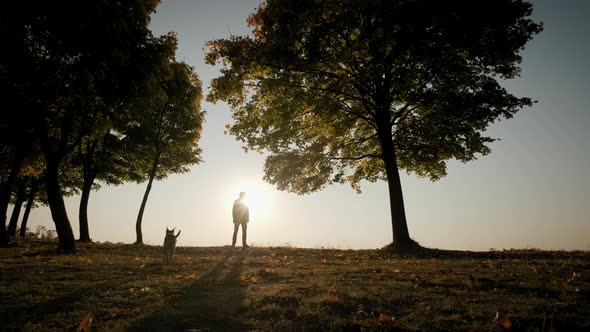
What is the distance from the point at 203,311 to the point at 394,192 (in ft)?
41.8

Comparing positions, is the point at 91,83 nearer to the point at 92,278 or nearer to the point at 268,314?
the point at 92,278

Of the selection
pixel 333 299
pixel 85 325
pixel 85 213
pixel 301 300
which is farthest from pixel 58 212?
pixel 333 299

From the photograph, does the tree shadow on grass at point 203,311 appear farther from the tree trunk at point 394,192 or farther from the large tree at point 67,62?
the tree trunk at point 394,192

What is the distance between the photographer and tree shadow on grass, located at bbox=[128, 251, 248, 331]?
4844 millimetres

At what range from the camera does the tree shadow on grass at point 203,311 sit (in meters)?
4.84

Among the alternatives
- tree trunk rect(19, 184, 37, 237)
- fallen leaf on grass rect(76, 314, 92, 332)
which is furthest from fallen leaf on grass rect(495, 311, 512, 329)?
tree trunk rect(19, 184, 37, 237)

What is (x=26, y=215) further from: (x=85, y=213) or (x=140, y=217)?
(x=140, y=217)

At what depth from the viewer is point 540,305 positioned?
515 centimetres

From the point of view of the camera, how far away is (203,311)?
5543 millimetres

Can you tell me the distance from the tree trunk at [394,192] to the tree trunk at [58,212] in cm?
1396

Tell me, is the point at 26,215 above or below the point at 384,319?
above

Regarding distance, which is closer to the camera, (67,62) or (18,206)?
(67,62)

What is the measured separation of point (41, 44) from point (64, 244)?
7738mm

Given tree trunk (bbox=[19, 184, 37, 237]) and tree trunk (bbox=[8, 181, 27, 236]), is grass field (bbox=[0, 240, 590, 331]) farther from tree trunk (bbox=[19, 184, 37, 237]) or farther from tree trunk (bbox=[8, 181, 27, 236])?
tree trunk (bbox=[19, 184, 37, 237])
